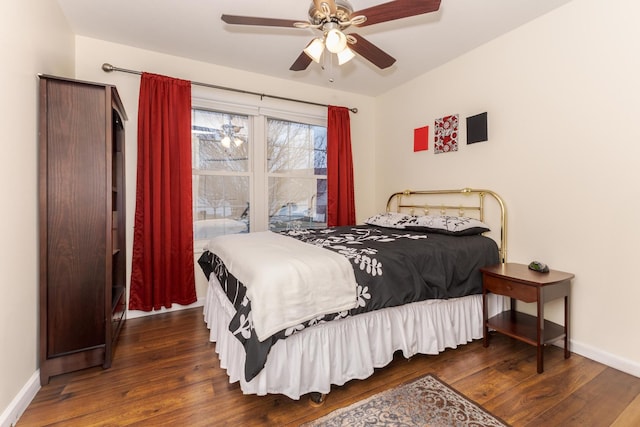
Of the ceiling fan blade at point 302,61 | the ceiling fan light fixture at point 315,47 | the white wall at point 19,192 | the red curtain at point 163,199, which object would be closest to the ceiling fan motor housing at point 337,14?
the ceiling fan light fixture at point 315,47

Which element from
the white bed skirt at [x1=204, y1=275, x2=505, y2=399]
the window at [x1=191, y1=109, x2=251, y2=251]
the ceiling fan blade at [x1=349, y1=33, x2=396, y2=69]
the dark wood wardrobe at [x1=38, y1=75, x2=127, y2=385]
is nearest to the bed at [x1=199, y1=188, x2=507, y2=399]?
the white bed skirt at [x1=204, y1=275, x2=505, y2=399]

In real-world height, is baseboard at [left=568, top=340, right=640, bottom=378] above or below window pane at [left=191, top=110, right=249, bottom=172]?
below

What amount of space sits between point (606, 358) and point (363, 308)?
1.74 m

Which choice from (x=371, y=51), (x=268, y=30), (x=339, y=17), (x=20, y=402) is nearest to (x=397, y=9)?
(x=339, y=17)

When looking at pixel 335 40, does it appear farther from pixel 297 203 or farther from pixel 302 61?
pixel 297 203

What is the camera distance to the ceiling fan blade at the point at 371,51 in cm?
201

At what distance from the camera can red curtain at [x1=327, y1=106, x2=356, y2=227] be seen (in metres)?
3.84

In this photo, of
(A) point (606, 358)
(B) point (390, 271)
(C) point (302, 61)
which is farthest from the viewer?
(C) point (302, 61)

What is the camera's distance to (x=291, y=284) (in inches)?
59.6

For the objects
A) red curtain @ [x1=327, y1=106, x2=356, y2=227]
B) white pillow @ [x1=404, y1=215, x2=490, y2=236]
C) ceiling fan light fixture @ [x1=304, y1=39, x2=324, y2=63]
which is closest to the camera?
ceiling fan light fixture @ [x1=304, y1=39, x2=324, y2=63]

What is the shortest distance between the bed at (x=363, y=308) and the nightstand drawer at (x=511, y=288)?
0.10m

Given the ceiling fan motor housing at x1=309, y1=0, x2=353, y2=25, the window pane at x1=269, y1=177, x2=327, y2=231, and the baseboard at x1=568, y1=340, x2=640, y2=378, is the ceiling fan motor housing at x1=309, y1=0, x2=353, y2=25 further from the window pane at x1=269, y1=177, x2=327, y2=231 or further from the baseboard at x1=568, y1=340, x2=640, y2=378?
the baseboard at x1=568, y1=340, x2=640, y2=378

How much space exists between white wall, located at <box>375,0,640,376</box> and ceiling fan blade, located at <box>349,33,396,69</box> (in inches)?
47.0

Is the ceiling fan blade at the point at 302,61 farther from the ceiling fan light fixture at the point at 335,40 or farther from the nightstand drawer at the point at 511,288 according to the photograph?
the nightstand drawer at the point at 511,288
